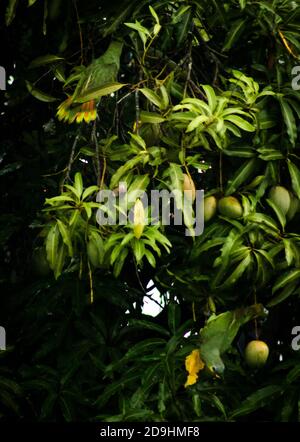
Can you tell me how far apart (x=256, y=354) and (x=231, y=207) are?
367mm

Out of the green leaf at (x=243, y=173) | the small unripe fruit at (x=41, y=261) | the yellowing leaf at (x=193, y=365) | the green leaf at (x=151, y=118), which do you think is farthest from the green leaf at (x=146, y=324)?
the green leaf at (x=151, y=118)

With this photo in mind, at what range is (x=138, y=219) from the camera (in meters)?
2.22

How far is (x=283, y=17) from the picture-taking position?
2.55m

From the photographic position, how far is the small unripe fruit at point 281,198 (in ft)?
7.92

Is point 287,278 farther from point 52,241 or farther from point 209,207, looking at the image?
point 52,241

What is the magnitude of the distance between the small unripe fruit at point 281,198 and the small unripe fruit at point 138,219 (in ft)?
1.17

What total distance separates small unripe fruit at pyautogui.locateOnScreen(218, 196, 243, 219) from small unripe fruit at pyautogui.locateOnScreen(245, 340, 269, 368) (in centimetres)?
32

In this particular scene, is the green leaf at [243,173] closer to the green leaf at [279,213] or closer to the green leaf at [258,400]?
the green leaf at [279,213]

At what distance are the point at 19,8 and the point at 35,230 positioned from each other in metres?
0.61

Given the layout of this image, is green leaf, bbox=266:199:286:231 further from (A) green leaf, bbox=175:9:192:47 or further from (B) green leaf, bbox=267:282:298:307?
(A) green leaf, bbox=175:9:192:47

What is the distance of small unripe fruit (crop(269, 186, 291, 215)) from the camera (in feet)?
7.92

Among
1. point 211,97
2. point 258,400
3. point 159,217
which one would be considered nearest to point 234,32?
point 211,97
